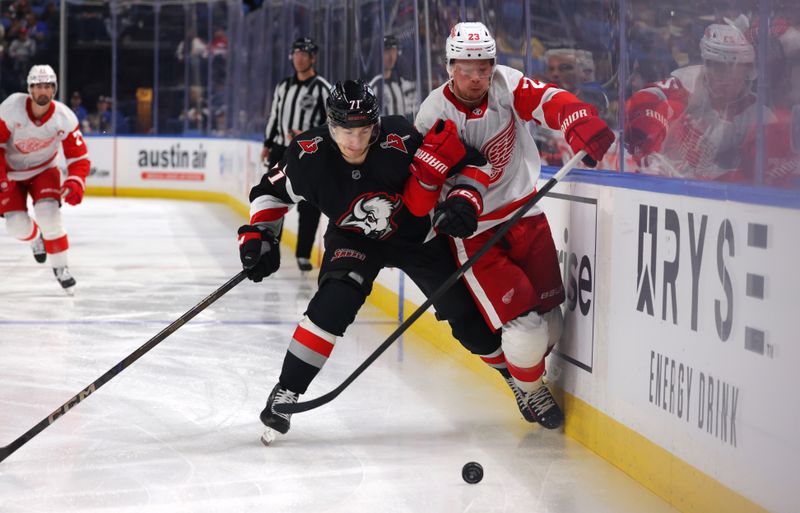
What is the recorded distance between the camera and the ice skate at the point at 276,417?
3441 millimetres

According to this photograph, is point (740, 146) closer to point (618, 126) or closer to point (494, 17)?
point (618, 126)

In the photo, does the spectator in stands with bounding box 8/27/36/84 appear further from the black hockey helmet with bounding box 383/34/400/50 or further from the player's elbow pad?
Answer: the player's elbow pad

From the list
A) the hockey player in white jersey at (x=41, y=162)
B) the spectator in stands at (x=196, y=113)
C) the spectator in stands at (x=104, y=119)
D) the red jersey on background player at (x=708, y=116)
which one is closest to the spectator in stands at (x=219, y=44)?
the spectator in stands at (x=196, y=113)

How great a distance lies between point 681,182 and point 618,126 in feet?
2.23

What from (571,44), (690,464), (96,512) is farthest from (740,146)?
(96,512)

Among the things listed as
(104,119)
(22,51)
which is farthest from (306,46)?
(22,51)

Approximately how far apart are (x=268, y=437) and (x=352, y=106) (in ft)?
3.26

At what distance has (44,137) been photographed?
649cm

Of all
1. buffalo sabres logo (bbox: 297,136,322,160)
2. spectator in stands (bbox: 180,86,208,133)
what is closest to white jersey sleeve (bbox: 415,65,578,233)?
buffalo sabres logo (bbox: 297,136,322,160)

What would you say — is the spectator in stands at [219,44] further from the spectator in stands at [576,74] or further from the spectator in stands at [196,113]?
the spectator in stands at [576,74]

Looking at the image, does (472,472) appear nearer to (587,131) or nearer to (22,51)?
(587,131)

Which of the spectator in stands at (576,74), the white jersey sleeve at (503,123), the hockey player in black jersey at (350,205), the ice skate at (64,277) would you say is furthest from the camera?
the ice skate at (64,277)

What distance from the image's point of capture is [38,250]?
7.47m

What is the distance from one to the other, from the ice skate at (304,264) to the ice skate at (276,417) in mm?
4088
